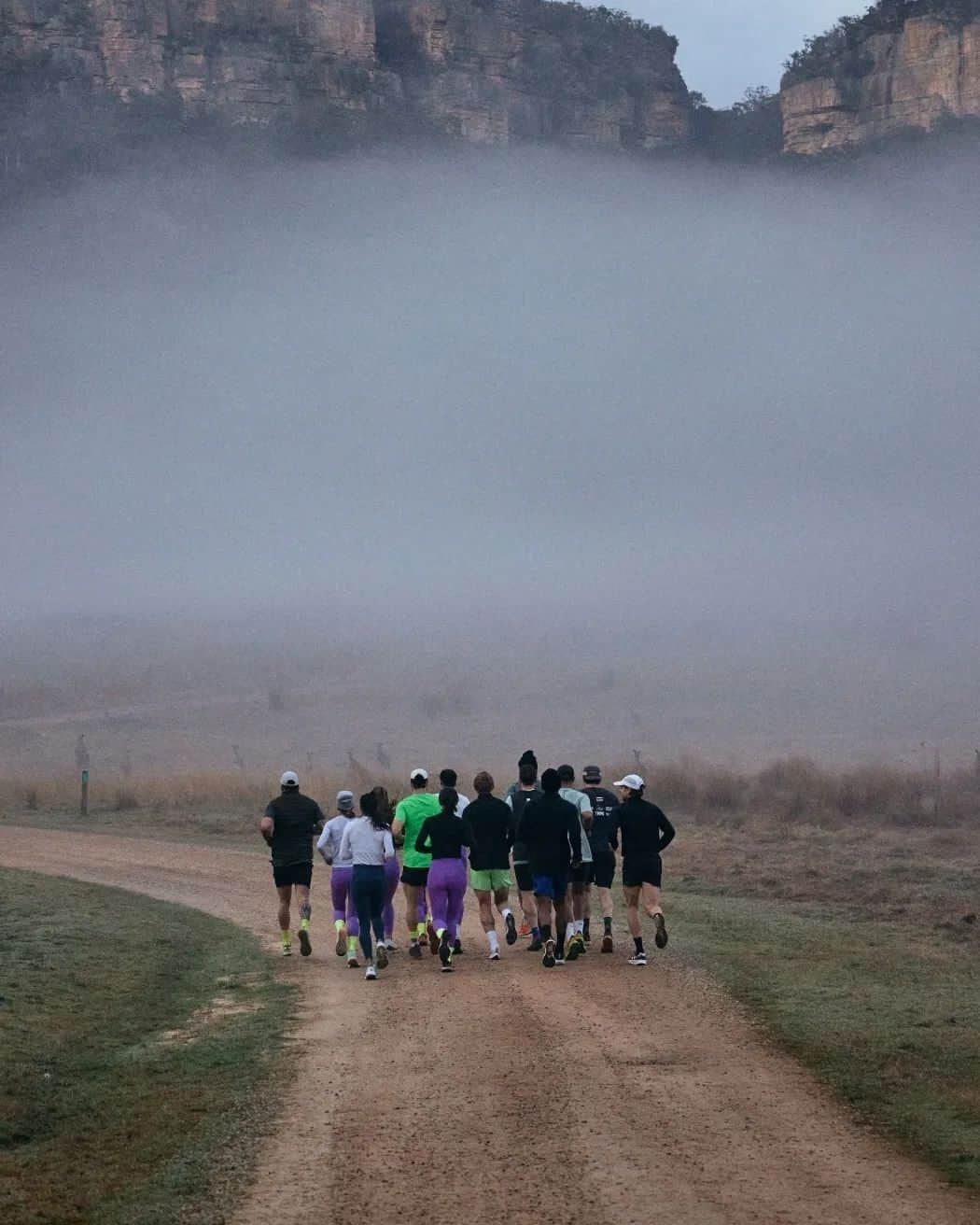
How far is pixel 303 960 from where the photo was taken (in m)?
18.1

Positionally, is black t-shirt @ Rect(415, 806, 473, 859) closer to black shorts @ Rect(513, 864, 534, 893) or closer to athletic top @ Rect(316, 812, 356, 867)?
athletic top @ Rect(316, 812, 356, 867)

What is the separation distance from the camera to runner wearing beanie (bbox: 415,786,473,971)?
1689 cm

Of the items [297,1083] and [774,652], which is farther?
[774,652]

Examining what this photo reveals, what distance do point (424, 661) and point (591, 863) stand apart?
77.6 m

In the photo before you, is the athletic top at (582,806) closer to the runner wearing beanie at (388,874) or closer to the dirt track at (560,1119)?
the dirt track at (560,1119)

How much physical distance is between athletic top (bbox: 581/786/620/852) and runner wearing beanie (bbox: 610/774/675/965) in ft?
1.84

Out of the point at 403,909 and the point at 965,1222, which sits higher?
the point at 965,1222

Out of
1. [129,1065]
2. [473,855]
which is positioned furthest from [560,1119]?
[473,855]

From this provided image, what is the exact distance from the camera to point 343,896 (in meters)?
17.7

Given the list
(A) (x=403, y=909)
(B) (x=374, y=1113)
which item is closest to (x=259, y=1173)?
(B) (x=374, y=1113)

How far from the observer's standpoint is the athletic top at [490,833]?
56.6 ft

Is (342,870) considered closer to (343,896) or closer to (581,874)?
(343,896)

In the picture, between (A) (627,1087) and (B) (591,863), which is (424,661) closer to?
(B) (591,863)

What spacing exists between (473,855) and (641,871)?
1676 millimetres
